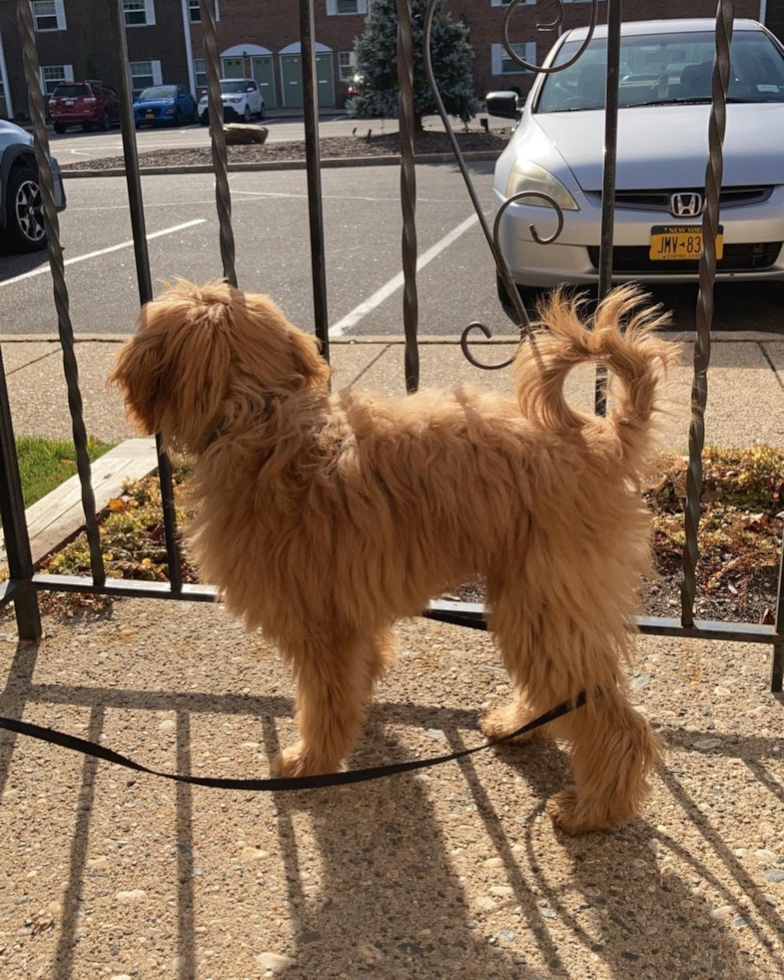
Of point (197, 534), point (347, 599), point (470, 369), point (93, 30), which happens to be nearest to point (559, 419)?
point (347, 599)

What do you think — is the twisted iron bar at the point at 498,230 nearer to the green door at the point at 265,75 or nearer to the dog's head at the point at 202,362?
the dog's head at the point at 202,362

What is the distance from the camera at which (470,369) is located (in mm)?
6285

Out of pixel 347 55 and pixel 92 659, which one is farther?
pixel 347 55

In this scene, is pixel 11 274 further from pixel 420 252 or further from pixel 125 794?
pixel 125 794

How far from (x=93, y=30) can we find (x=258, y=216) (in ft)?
149

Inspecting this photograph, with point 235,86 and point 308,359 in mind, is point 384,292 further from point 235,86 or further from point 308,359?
point 235,86

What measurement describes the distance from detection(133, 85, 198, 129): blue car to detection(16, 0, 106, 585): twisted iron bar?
43115mm

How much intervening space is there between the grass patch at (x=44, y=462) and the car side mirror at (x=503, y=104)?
578 centimetres

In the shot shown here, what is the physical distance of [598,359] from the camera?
7.61ft

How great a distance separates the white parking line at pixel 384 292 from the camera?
325 inches

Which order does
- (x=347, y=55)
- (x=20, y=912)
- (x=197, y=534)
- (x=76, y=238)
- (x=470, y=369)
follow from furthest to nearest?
(x=347, y=55) < (x=76, y=238) < (x=470, y=369) < (x=197, y=534) < (x=20, y=912)

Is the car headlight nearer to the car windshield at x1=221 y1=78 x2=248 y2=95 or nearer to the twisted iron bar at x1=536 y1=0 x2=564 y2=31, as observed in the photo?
the twisted iron bar at x1=536 y1=0 x2=564 y2=31

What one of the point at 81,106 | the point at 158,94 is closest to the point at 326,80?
the point at 158,94

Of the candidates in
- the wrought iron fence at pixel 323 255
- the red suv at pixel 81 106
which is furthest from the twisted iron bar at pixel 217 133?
the red suv at pixel 81 106
